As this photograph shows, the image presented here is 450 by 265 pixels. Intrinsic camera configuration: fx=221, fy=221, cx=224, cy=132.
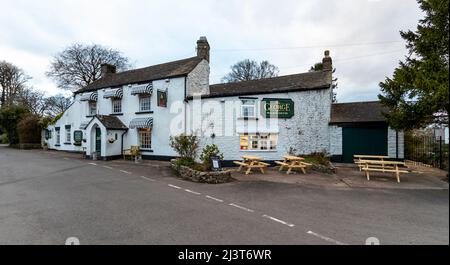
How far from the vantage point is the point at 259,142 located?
594 inches

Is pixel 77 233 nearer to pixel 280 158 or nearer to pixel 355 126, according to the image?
pixel 280 158

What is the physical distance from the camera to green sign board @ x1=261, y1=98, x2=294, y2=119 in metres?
14.7

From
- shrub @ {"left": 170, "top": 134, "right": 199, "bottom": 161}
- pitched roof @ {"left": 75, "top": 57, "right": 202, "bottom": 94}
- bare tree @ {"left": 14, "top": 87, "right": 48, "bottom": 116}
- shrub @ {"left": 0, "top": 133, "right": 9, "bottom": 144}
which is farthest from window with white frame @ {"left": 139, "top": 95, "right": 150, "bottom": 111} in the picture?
shrub @ {"left": 0, "top": 133, "right": 9, "bottom": 144}

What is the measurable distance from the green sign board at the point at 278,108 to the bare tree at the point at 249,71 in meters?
26.2

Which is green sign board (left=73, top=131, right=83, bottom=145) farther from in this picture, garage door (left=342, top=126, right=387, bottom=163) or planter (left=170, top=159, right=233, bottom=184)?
garage door (left=342, top=126, right=387, bottom=163)

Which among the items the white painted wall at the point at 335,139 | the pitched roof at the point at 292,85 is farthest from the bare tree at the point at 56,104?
the white painted wall at the point at 335,139

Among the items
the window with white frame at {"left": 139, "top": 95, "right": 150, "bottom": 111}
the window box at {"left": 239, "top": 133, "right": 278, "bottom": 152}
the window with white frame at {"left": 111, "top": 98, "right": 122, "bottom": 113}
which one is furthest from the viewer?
the window with white frame at {"left": 111, "top": 98, "right": 122, "bottom": 113}

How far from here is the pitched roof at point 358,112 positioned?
47.2ft

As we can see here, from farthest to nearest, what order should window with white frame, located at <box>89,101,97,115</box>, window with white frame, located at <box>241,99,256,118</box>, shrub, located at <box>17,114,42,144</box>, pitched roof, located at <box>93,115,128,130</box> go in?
shrub, located at <box>17,114,42,144</box>
window with white frame, located at <box>89,101,97,115</box>
pitched roof, located at <box>93,115,128,130</box>
window with white frame, located at <box>241,99,256,118</box>

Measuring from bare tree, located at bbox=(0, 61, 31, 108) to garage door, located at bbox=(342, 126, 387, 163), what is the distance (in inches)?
1881

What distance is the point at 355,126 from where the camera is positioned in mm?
14430

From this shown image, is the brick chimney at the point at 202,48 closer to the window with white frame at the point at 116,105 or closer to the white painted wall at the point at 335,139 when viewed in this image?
the window with white frame at the point at 116,105

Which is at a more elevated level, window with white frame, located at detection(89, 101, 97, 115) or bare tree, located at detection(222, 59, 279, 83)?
bare tree, located at detection(222, 59, 279, 83)
